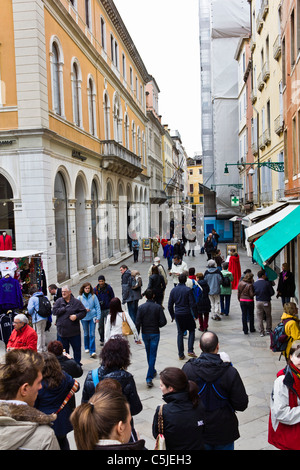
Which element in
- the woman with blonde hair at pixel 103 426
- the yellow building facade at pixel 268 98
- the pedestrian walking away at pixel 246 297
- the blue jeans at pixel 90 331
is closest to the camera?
the woman with blonde hair at pixel 103 426

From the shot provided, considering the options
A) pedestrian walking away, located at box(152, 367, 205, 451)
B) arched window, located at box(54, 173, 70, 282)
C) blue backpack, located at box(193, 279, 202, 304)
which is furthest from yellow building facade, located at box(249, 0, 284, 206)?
pedestrian walking away, located at box(152, 367, 205, 451)

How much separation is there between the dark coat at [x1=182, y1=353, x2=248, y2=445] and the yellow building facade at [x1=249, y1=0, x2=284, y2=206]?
44.7 ft

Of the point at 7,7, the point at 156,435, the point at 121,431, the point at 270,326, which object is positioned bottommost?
the point at 270,326

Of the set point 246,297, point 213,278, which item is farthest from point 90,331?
point 213,278

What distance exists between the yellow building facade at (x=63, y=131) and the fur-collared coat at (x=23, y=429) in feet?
44.8

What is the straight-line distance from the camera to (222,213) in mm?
37125

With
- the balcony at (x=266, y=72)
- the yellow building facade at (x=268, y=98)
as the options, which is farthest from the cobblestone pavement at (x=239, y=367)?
the balcony at (x=266, y=72)

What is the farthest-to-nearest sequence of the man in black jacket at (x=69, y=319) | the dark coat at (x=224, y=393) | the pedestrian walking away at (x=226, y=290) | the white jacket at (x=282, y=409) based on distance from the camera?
the pedestrian walking away at (x=226, y=290)
the man in black jacket at (x=69, y=319)
the dark coat at (x=224, y=393)
the white jacket at (x=282, y=409)

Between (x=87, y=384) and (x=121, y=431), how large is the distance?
1.82m

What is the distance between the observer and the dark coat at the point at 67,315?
8.27 meters

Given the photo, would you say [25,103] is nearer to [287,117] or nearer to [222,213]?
[287,117]

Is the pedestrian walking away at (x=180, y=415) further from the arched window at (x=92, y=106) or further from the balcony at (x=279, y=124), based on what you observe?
the arched window at (x=92, y=106)

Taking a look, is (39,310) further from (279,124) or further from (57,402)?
(279,124)
